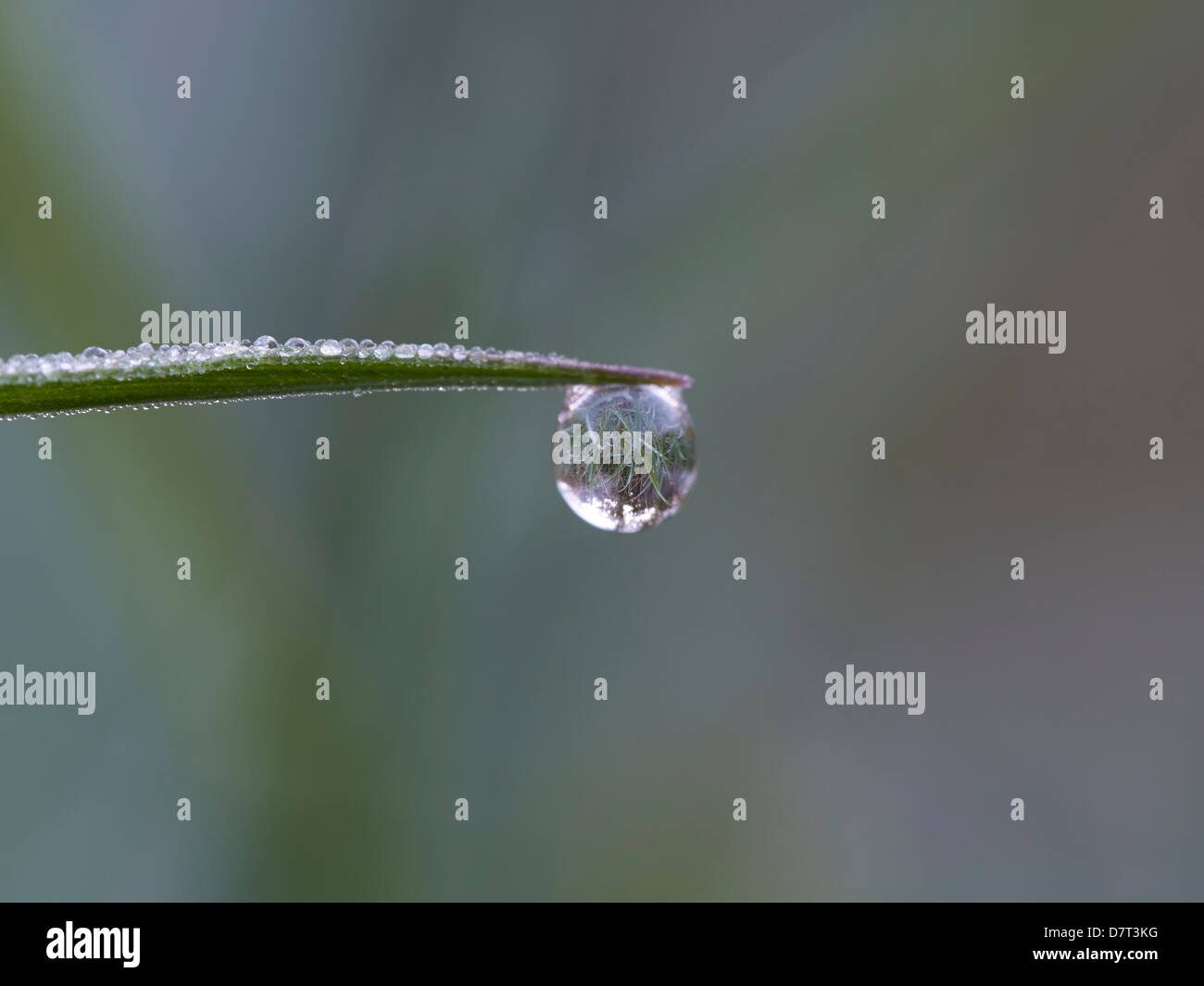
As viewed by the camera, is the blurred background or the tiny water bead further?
the blurred background

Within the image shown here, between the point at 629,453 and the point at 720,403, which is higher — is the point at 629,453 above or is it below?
below

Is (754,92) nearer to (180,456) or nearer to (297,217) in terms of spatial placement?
(297,217)

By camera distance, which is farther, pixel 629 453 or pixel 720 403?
pixel 720 403

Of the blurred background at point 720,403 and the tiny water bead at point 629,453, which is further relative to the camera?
the blurred background at point 720,403

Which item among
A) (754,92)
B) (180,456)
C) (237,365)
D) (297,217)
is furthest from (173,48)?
(237,365)
